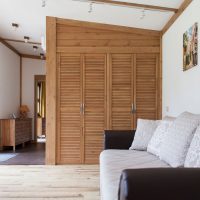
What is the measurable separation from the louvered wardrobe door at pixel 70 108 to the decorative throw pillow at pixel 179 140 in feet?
8.30

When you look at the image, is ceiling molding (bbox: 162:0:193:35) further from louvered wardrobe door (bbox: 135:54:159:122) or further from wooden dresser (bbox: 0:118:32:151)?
wooden dresser (bbox: 0:118:32:151)

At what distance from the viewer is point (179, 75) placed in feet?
12.0

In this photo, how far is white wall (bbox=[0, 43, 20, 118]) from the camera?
681cm

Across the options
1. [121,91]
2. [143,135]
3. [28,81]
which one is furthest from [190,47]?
[28,81]

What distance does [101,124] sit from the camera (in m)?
4.75

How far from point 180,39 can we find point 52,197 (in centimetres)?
237

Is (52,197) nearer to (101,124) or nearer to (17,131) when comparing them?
(101,124)

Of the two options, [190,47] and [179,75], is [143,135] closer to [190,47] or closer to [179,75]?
[179,75]

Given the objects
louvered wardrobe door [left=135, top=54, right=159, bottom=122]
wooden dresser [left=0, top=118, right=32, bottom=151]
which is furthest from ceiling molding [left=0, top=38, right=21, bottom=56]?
louvered wardrobe door [left=135, top=54, right=159, bottom=122]

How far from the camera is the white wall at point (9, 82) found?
681 centimetres

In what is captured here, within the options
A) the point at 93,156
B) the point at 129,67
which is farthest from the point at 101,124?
the point at 129,67

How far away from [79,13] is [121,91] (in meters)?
1.38

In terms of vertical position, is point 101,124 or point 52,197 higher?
point 101,124

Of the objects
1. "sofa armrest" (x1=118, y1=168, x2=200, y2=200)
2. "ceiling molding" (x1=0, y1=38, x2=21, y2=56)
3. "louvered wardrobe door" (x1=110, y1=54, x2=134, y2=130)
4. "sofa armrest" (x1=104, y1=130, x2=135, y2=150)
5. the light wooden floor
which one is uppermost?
"ceiling molding" (x1=0, y1=38, x2=21, y2=56)
